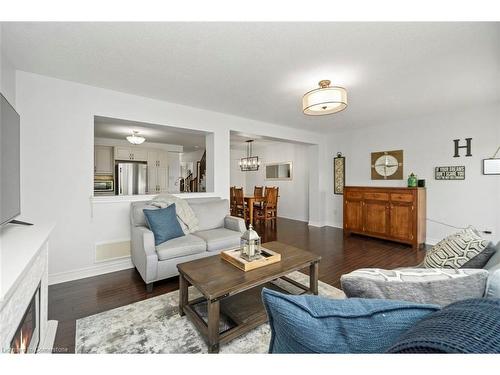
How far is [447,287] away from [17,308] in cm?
175

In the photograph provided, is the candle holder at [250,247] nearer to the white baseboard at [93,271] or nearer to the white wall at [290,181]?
the white baseboard at [93,271]

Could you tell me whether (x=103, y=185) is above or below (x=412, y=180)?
below

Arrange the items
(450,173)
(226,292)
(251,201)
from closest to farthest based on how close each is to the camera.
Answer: (226,292) → (450,173) → (251,201)

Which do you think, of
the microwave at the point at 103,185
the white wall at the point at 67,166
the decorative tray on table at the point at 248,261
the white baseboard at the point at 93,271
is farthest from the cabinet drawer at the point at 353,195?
the microwave at the point at 103,185

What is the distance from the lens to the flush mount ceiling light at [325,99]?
2352mm

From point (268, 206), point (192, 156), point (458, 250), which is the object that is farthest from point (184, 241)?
point (192, 156)

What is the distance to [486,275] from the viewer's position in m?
0.82

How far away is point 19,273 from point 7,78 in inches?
92.7

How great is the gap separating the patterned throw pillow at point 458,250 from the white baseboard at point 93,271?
324 centimetres

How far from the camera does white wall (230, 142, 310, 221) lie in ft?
21.0

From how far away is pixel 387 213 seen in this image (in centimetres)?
409

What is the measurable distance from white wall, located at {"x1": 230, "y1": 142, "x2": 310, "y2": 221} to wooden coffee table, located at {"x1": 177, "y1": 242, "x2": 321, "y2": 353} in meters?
4.40

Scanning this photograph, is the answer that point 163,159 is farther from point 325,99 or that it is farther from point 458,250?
point 458,250
